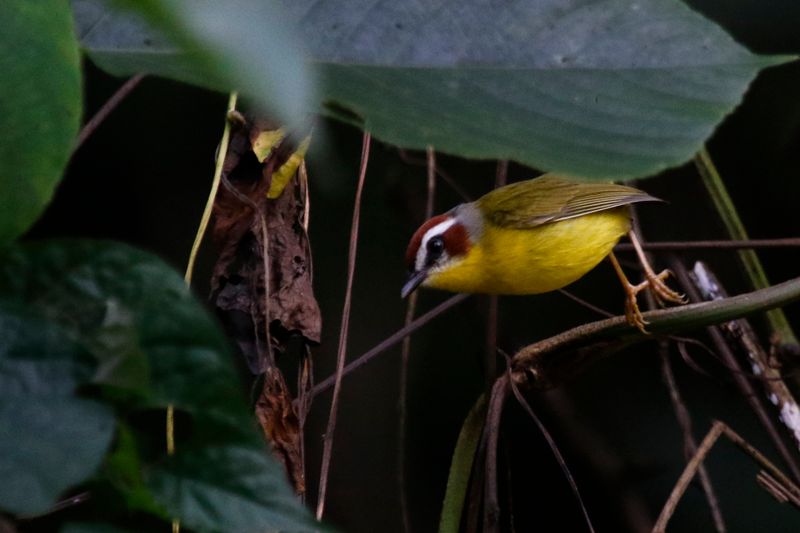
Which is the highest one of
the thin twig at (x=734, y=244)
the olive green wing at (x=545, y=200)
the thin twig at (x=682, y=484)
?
the olive green wing at (x=545, y=200)

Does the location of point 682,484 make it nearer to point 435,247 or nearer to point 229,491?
point 435,247

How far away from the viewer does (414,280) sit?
8.20 ft

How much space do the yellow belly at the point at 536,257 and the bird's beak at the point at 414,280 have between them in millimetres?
31

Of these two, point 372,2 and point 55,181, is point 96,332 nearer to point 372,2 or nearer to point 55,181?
point 55,181

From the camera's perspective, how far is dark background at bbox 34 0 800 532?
10.1 ft

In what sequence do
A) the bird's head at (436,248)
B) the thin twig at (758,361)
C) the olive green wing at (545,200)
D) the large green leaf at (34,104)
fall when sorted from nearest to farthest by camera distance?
the large green leaf at (34,104) → the thin twig at (758,361) → the bird's head at (436,248) → the olive green wing at (545,200)

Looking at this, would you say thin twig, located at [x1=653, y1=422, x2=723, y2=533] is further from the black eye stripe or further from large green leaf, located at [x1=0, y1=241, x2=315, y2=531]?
large green leaf, located at [x1=0, y1=241, x2=315, y2=531]

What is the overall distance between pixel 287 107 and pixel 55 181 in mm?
517

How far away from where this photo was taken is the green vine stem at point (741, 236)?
2387mm

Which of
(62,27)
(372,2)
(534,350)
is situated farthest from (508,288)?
(62,27)

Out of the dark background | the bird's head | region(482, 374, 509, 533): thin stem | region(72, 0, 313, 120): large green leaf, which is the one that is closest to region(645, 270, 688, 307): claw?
the bird's head

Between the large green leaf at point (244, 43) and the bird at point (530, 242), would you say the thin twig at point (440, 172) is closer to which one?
the bird at point (530, 242)

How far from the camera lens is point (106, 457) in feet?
2.65

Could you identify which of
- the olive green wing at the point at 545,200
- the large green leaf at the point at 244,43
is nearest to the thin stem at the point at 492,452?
the olive green wing at the point at 545,200
